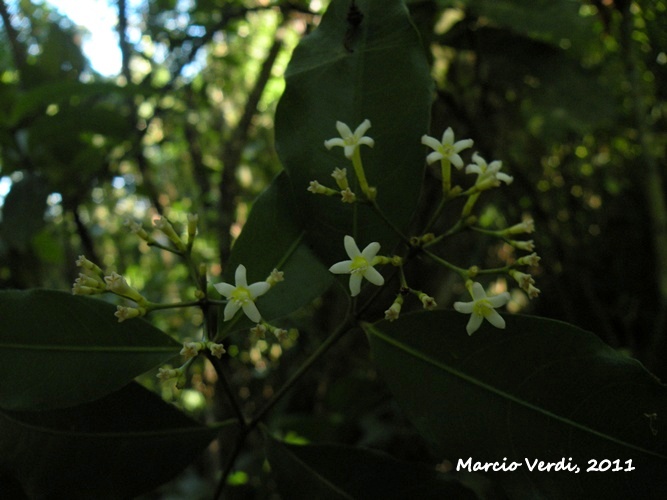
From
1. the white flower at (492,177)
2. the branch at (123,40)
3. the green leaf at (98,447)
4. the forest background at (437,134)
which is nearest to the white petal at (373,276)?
the white flower at (492,177)

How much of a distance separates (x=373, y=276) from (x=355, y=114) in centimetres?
28

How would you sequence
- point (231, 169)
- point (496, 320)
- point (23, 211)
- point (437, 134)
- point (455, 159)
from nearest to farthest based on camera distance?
point (496, 320) → point (455, 159) → point (23, 211) → point (437, 134) → point (231, 169)

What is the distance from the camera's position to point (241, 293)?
840mm

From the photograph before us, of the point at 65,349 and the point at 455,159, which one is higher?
the point at 455,159

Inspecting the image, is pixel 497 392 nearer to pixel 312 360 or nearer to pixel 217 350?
pixel 312 360

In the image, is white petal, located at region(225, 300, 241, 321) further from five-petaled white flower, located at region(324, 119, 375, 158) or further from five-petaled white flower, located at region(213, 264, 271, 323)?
five-petaled white flower, located at region(324, 119, 375, 158)

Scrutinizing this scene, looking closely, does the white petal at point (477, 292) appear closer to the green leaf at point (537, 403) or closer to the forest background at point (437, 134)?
the green leaf at point (537, 403)

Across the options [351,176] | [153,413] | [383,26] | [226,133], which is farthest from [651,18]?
[226,133]

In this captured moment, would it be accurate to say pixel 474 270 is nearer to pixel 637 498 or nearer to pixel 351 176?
pixel 351 176

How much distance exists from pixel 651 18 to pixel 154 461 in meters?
1.27

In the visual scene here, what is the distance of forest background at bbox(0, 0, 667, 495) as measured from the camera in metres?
1.57

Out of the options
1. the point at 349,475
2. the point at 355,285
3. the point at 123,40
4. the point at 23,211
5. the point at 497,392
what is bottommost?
the point at 23,211

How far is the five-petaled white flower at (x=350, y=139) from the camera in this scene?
0.85 meters

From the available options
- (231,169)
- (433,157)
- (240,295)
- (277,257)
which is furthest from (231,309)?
(231,169)
